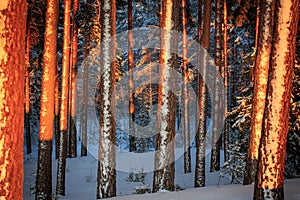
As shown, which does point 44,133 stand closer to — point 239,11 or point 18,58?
point 18,58

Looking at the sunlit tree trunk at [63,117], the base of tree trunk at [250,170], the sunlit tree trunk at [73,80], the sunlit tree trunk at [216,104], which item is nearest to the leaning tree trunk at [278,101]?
the base of tree trunk at [250,170]

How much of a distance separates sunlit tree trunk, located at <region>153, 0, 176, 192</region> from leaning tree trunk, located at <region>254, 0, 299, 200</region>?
Result: 3270 millimetres

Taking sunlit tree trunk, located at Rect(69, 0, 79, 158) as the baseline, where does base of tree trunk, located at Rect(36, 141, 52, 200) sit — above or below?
below

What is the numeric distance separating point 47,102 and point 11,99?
240 inches

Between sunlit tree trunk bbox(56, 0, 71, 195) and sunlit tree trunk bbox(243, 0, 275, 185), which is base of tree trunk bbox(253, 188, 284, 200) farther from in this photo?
sunlit tree trunk bbox(56, 0, 71, 195)

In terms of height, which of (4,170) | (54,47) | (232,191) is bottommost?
(232,191)

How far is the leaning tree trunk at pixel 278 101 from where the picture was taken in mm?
5609

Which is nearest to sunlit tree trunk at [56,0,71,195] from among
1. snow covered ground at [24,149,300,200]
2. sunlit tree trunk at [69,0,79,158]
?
snow covered ground at [24,149,300,200]

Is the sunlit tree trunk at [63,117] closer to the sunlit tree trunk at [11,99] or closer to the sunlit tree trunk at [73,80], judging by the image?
the sunlit tree trunk at [73,80]

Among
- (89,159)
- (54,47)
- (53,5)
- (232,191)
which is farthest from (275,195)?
(89,159)

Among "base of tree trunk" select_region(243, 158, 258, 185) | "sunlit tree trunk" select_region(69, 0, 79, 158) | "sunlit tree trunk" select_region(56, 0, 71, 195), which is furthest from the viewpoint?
"sunlit tree trunk" select_region(69, 0, 79, 158)

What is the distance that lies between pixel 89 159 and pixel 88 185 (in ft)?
20.4

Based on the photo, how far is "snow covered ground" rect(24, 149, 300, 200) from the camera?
7.27 meters

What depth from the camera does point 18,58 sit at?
4.19 metres
